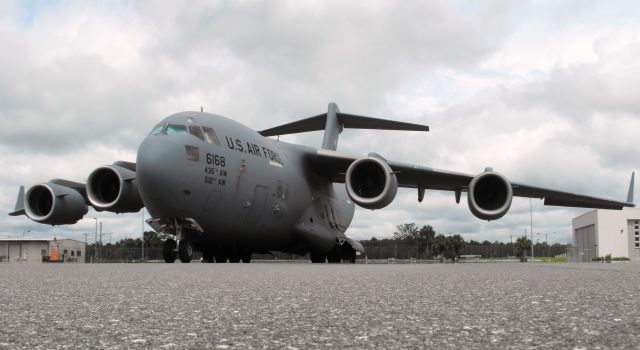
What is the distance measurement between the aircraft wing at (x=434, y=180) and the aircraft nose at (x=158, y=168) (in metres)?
5.72

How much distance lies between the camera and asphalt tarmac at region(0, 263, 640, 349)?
2455 millimetres

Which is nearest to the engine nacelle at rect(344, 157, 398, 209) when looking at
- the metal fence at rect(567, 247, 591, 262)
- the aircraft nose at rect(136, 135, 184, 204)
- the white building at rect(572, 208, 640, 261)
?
the aircraft nose at rect(136, 135, 184, 204)

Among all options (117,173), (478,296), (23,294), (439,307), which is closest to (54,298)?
(23,294)

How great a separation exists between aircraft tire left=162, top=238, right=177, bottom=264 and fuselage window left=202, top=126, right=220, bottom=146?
2.34 m

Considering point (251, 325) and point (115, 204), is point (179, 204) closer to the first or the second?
point (115, 204)

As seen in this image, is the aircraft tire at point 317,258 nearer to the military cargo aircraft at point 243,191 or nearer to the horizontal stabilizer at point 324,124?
the military cargo aircraft at point 243,191

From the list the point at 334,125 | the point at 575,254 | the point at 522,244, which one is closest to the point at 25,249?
the point at 334,125

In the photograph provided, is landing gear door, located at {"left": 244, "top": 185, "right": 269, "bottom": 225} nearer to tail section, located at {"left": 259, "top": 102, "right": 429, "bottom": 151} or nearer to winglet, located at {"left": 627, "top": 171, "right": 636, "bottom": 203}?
tail section, located at {"left": 259, "top": 102, "right": 429, "bottom": 151}

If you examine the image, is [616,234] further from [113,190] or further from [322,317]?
[322,317]

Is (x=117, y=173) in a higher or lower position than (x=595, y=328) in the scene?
higher

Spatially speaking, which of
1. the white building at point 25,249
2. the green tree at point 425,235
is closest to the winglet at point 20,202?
the white building at point 25,249

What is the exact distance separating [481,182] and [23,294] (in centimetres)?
1276

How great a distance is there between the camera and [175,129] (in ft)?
43.0

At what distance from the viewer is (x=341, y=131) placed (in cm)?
2250
